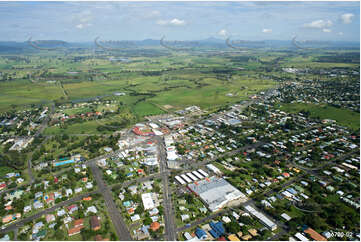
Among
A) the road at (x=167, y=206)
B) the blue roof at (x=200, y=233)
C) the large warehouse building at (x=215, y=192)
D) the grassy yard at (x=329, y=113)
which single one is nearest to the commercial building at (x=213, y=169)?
the large warehouse building at (x=215, y=192)

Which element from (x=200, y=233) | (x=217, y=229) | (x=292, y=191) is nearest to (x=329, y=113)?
(x=292, y=191)

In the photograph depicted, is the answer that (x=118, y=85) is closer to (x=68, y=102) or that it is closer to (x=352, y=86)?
(x=68, y=102)

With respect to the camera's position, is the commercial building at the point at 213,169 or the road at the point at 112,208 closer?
the road at the point at 112,208

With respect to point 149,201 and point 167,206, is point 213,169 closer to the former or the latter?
point 167,206

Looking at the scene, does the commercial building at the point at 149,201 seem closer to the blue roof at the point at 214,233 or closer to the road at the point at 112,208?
the road at the point at 112,208

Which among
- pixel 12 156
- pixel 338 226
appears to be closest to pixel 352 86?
pixel 338 226

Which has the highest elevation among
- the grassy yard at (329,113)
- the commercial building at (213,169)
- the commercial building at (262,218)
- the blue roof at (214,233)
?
the grassy yard at (329,113)

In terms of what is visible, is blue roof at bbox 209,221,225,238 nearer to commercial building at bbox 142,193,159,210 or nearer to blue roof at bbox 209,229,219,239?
blue roof at bbox 209,229,219,239
